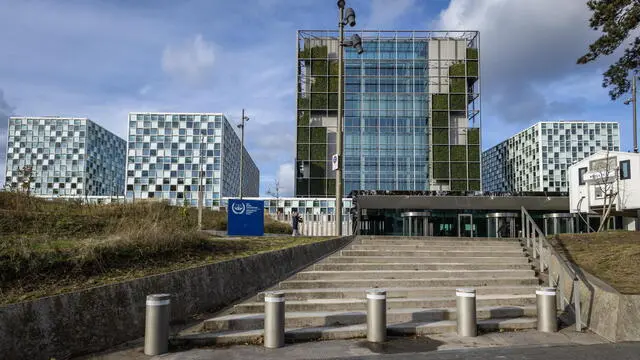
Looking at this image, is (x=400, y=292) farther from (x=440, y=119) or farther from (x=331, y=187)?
(x=440, y=119)

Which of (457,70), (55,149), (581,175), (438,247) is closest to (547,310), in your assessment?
(438,247)

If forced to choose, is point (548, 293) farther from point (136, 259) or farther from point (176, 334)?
point (136, 259)

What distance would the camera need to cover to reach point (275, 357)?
6.94m

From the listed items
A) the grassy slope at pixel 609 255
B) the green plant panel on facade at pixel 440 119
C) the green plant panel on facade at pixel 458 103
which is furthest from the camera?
the green plant panel on facade at pixel 458 103

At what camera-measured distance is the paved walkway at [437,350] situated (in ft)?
22.9

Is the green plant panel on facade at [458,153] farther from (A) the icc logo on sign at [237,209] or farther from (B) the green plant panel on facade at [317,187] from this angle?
(A) the icc logo on sign at [237,209]

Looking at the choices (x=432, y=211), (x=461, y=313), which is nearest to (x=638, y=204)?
(x=432, y=211)

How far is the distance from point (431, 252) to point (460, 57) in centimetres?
5958

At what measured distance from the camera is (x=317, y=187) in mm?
62562

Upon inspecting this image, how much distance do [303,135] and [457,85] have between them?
22533 millimetres

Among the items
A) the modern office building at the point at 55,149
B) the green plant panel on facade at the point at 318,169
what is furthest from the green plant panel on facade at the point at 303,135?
the modern office building at the point at 55,149

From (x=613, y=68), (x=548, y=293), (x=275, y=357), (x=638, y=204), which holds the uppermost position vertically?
(x=613, y=68)

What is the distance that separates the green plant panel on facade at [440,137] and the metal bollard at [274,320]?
61.5m

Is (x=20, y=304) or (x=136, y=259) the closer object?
(x=20, y=304)
